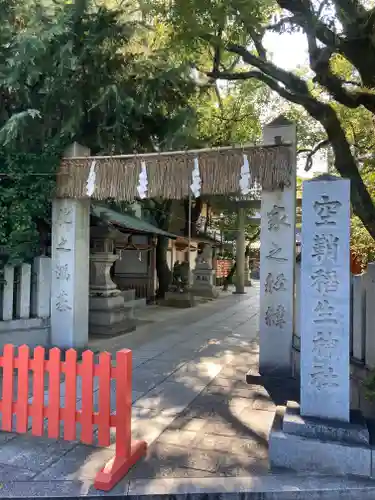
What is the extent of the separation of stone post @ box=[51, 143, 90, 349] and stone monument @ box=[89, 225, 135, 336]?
2.31 meters

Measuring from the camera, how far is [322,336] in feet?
12.6

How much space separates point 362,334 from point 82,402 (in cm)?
312

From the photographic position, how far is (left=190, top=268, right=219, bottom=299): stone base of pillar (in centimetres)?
1975

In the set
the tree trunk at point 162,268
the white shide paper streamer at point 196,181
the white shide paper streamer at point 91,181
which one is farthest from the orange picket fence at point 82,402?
the tree trunk at point 162,268

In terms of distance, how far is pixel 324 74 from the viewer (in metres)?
6.79

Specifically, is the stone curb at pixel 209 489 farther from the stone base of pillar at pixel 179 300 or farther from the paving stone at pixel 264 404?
the stone base of pillar at pixel 179 300

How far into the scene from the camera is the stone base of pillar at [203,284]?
19750 millimetres

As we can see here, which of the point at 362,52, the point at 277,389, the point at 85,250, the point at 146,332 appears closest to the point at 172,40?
the point at 362,52

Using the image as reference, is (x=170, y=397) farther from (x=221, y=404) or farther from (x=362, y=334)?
(x=362, y=334)

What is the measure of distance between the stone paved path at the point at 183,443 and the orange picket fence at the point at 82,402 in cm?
13

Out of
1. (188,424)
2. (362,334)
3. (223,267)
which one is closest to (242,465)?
(188,424)

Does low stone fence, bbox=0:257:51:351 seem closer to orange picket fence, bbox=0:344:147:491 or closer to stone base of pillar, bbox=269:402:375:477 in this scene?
orange picket fence, bbox=0:344:147:491

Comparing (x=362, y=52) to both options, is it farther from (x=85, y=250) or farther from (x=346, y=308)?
(x=85, y=250)

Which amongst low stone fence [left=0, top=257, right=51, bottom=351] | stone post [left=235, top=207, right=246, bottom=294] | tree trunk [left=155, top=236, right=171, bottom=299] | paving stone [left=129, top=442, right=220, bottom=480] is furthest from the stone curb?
stone post [left=235, top=207, right=246, bottom=294]
